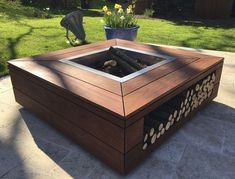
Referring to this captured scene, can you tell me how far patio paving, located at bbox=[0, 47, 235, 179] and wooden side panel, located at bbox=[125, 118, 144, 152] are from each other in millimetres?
246

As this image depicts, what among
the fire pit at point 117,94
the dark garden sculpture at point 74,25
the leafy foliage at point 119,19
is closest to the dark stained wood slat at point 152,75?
the fire pit at point 117,94

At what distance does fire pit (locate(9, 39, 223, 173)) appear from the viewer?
6.07 ft

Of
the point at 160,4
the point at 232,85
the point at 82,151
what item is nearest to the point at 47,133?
the point at 82,151

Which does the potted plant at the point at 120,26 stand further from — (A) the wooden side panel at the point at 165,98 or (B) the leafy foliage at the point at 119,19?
(A) the wooden side panel at the point at 165,98

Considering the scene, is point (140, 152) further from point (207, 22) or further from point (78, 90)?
point (207, 22)

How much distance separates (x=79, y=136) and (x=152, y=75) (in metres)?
0.80

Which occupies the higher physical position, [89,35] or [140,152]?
[89,35]

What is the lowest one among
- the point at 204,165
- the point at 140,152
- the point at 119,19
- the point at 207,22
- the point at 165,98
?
the point at 204,165

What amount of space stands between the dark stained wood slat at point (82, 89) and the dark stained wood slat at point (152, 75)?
0.15 m

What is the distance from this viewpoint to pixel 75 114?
6.81 feet

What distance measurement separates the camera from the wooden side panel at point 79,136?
1904mm

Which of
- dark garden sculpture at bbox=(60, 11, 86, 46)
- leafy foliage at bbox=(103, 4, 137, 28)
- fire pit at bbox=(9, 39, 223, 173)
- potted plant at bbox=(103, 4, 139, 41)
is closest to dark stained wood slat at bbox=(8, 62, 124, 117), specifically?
fire pit at bbox=(9, 39, 223, 173)

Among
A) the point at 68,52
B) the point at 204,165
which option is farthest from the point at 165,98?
the point at 68,52

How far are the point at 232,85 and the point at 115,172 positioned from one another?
2.23 metres
